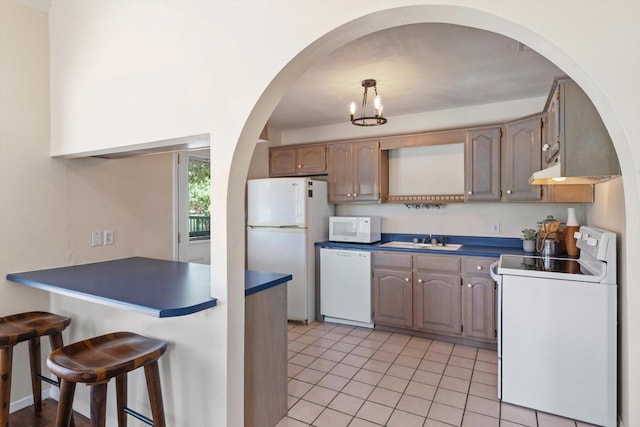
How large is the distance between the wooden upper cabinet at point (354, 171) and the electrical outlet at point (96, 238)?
2459 millimetres

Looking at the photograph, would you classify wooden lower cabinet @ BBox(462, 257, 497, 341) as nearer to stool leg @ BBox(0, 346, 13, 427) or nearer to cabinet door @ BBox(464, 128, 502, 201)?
cabinet door @ BBox(464, 128, 502, 201)

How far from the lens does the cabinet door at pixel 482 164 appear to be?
3420 millimetres

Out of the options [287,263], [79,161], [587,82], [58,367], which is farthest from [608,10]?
[287,263]

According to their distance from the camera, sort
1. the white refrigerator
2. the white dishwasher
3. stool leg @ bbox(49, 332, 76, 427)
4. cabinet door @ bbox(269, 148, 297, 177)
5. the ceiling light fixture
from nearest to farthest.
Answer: stool leg @ bbox(49, 332, 76, 427)
the ceiling light fixture
the white dishwasher
the white refrigerator
cabinet door @ bbox(269, 148, 297, 177)

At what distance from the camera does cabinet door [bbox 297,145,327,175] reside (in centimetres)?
436

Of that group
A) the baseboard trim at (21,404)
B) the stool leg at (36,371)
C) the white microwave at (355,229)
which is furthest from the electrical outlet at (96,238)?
the white microwave at (355,229)

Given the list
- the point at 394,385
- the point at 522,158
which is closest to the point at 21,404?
the point at 394,385

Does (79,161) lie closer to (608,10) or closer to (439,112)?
(608,10)

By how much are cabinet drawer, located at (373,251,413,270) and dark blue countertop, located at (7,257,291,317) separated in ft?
6.24

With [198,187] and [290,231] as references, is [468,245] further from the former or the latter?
[198,187]

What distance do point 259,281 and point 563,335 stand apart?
74.8 inches

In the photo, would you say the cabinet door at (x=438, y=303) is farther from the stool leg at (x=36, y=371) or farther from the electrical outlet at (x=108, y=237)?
the stool leg at (x=36, y=371)

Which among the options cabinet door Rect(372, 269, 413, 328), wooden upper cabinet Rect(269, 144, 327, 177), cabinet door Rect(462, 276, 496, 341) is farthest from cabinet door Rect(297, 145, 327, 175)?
cabinet door Rect(462, 276, 496, 341)

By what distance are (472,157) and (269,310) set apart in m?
2.64
